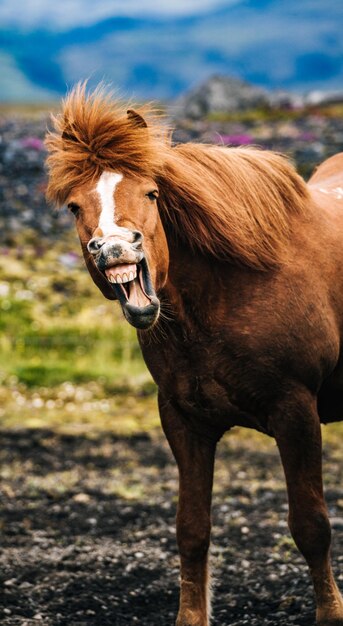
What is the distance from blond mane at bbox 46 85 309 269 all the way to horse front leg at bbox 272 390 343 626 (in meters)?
0.81

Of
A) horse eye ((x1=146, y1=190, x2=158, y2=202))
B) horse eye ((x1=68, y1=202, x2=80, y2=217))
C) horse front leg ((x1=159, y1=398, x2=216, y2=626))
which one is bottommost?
horse front leg ((x1=159, y1=398, x2=216, y2=626))

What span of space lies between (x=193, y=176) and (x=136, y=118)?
0.43m

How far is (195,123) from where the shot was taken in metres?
25.3

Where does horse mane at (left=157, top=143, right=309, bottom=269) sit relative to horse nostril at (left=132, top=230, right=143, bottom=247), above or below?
above

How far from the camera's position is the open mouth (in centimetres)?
393

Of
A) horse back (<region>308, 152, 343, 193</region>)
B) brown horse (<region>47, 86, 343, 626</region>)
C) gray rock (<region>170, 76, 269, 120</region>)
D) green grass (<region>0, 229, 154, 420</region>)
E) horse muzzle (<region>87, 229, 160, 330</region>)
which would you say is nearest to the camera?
horse muzzle (<region>87, 229, 160, 330</region>)

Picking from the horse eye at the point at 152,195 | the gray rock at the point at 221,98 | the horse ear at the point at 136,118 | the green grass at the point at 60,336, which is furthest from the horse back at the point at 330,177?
the gray rock at the point at 221,98

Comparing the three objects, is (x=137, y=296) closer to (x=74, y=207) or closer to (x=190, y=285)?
(x=74, y=207)

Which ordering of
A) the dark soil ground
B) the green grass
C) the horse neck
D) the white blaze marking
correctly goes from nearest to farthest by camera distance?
the white blaze marking, the horse neck, the dark soil ground, the green grass

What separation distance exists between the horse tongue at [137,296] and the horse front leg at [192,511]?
4.45ft

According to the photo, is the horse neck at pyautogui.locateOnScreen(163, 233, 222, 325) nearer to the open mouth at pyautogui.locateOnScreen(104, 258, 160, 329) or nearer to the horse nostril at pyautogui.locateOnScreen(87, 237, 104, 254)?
the open mouth at pyautogui.locateOnScreen(104, 258, 160, 329)

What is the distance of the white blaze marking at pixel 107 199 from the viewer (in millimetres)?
4012

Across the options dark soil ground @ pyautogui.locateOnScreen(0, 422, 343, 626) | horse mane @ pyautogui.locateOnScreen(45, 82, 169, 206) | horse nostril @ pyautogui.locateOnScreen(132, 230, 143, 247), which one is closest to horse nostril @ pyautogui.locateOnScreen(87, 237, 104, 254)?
horse nostril @ pyautogui.locateOnScreen(132, 230, 143, 247)

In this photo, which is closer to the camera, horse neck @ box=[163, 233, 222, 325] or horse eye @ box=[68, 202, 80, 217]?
horse eye @ box=[68, 202, 80, 217]
